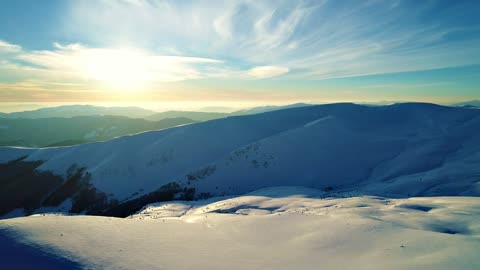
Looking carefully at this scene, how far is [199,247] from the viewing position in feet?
32.7

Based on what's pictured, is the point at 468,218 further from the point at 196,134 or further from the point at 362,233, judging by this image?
the point at 196,134

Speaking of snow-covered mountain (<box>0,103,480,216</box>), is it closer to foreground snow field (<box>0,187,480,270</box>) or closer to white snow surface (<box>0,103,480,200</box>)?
white snow surface (<box>0,103,480,200</box>)

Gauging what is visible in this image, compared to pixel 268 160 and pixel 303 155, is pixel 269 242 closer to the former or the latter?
pixel 268 160

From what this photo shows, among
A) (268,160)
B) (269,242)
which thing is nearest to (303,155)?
(268,160)

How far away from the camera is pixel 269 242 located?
1095cm

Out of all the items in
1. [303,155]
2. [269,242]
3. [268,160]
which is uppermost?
[303,155]

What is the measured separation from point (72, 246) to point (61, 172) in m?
63.4

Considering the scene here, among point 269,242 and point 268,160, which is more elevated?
point 268,160

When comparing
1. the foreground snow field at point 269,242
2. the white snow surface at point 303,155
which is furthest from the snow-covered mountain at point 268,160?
the foreground snow field at point 269,242

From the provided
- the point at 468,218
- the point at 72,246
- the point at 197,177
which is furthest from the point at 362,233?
the point at 197,177

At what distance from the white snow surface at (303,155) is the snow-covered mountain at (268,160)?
0.18 m

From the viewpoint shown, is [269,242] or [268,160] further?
[268,160]

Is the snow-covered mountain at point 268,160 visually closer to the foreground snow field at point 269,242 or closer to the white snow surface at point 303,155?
the white snow surface at point 303,155

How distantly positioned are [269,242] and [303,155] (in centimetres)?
4043
